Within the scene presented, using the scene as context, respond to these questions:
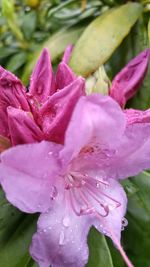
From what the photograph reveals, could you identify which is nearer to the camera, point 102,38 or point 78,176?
point 78,176

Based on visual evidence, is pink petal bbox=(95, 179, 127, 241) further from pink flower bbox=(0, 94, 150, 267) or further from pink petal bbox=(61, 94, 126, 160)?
pink petal bbox=(61, 94, 126, 160)

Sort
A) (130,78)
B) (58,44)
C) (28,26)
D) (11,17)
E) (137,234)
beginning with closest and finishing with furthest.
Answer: (130,78) → (137,234) → (58,44) → (11,17) → (28,26)

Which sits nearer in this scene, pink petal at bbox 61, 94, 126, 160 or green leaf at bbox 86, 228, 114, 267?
pink petal at bbox 61, 94, 126, 160

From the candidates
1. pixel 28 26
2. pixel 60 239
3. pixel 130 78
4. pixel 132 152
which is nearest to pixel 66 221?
pixel 60 239

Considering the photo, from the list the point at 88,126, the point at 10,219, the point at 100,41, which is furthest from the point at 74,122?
the point at 100,41

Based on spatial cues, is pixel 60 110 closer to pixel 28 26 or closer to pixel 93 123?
pixel 93 123

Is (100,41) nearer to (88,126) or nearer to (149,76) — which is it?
(149,76)

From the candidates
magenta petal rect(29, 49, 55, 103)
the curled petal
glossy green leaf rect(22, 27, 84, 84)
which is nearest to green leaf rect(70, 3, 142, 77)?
glossy green leaf rect(22, 27, 84, 84)

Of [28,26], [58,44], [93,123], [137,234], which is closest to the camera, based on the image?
[93,123]
